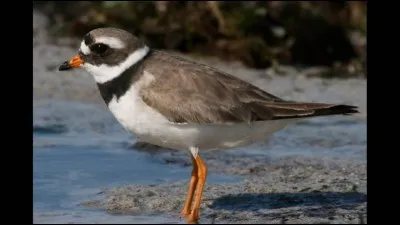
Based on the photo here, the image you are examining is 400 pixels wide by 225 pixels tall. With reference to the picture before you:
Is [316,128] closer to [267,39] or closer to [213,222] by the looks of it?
[267,39]

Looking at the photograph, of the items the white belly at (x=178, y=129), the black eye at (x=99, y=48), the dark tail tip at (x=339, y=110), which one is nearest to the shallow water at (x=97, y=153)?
the white belly at (x=178, y=129)

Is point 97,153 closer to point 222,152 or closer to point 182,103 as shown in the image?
point 222,152

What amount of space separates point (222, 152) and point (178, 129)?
6.19 feet

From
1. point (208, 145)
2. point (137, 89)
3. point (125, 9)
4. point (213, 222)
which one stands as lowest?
point (213, 222)

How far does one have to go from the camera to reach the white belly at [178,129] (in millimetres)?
5348

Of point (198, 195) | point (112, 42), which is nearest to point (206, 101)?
point (198, 195)

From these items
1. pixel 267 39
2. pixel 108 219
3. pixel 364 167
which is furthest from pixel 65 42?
pixel 108 219

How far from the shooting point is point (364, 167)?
22.2ft

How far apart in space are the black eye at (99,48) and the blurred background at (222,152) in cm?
91

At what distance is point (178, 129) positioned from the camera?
17.7 feet

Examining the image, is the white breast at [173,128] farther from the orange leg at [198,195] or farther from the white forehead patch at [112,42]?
the white forehead patch at [112,42]

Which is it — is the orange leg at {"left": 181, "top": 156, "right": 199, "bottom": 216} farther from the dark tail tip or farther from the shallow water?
the dark tail tip

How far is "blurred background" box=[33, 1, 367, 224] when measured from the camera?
225 inches

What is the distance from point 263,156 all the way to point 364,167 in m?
0.81
